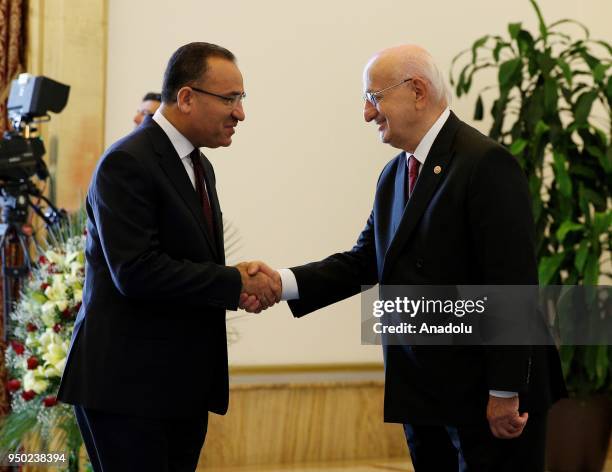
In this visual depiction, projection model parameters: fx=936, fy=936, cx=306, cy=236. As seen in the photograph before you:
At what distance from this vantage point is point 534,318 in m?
2.38

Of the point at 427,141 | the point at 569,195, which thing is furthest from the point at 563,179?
the point at 427,141

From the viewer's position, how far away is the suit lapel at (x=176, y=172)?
242 cm

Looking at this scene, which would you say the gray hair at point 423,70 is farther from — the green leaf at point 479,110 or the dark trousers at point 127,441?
the green leaf at point 479,110

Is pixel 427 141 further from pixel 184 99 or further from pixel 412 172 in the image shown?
pixel 184 99

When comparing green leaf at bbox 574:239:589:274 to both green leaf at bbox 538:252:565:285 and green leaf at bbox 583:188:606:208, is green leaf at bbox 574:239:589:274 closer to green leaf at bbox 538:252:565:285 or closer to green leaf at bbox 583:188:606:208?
green leaf at bbox 538:252:565:285

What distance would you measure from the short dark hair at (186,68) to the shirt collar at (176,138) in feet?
0.23

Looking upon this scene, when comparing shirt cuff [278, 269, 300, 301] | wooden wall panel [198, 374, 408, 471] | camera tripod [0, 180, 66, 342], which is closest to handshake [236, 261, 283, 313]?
shirt cuff [278, 269, 300, 301]

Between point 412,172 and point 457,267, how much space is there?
0.33 m

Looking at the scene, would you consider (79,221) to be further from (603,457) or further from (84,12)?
(603,457)

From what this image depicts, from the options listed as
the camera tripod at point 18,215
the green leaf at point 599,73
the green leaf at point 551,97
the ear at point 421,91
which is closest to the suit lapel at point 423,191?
the ear at point 421,91

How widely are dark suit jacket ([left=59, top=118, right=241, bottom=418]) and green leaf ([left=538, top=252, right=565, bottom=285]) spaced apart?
2817mm

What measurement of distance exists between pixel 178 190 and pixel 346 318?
3.02m

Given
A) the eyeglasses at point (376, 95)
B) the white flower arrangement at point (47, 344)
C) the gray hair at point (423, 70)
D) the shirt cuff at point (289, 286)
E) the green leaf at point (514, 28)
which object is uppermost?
the green leaf at point (514, 28)

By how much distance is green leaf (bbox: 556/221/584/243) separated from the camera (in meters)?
4.75
